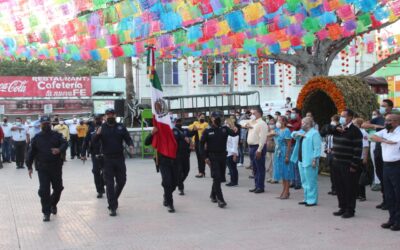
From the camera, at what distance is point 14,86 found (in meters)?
32.6

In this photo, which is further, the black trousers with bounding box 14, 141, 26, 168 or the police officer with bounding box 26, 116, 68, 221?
the black trousers with bounding box 14, 141, 26, 168

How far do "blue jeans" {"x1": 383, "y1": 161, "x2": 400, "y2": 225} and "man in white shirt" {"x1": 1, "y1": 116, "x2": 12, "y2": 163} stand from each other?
51.0 feet

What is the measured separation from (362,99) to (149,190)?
228 inches

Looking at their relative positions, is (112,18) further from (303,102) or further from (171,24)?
(303,102)

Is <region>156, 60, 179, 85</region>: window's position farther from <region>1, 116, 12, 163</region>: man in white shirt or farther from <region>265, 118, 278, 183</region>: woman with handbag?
<region>265, 118, 278, 183</region>: woman with handbag

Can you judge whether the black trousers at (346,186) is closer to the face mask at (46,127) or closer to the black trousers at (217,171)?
the black trousers at (217,171)

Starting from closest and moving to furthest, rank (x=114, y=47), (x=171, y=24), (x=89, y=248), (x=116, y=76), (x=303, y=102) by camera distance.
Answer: (x=89, y=248)
(x=171, y=24)
(x=303, y=102)
(x=114, y=47)
(x=116, y=76)

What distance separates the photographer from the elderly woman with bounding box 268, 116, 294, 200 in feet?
33.5

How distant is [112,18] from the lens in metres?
13.3

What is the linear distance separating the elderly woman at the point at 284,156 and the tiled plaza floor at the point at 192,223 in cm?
Answer: 32

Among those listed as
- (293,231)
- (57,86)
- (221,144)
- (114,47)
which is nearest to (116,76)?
(57,86)

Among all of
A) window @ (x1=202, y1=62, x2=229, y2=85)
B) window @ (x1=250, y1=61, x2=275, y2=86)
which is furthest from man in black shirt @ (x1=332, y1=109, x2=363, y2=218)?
window @ (x1=250, y1=61, x2=275, y2=86)

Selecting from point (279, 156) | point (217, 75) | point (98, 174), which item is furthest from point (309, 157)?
point (217, 75)

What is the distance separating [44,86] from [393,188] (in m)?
29.2
